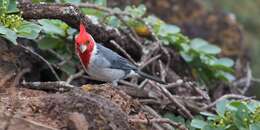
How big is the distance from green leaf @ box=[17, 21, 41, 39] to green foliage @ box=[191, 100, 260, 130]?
1.07m

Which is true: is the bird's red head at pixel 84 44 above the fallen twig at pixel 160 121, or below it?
above

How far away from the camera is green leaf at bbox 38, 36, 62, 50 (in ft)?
13.6

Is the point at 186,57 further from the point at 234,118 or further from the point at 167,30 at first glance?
the point at 234,118

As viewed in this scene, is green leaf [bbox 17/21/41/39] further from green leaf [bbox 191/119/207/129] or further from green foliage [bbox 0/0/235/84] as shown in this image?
green leaf [bbox 191/119/207/129]

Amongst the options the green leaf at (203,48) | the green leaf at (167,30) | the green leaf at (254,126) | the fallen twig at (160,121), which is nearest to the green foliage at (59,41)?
the green leaf at (167,30)

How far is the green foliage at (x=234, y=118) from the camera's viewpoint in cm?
349

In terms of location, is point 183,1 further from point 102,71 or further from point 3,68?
point 3,68

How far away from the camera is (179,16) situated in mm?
6734

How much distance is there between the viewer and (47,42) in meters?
4.20

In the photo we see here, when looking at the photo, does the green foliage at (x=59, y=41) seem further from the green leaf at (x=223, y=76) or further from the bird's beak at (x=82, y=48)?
the green leaf at (x=223, y=76)

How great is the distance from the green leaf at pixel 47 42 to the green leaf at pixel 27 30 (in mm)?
529

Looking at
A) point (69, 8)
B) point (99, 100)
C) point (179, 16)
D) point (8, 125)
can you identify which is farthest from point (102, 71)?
point (179, 16)

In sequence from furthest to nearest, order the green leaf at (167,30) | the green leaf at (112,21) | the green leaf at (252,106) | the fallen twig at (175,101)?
the green leaf at (167,30)
the green leaf at (112,21)
the fallen twig at (175,101)
the green leaf at (252,106)

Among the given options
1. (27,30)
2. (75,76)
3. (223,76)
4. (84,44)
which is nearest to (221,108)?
(84,44)
